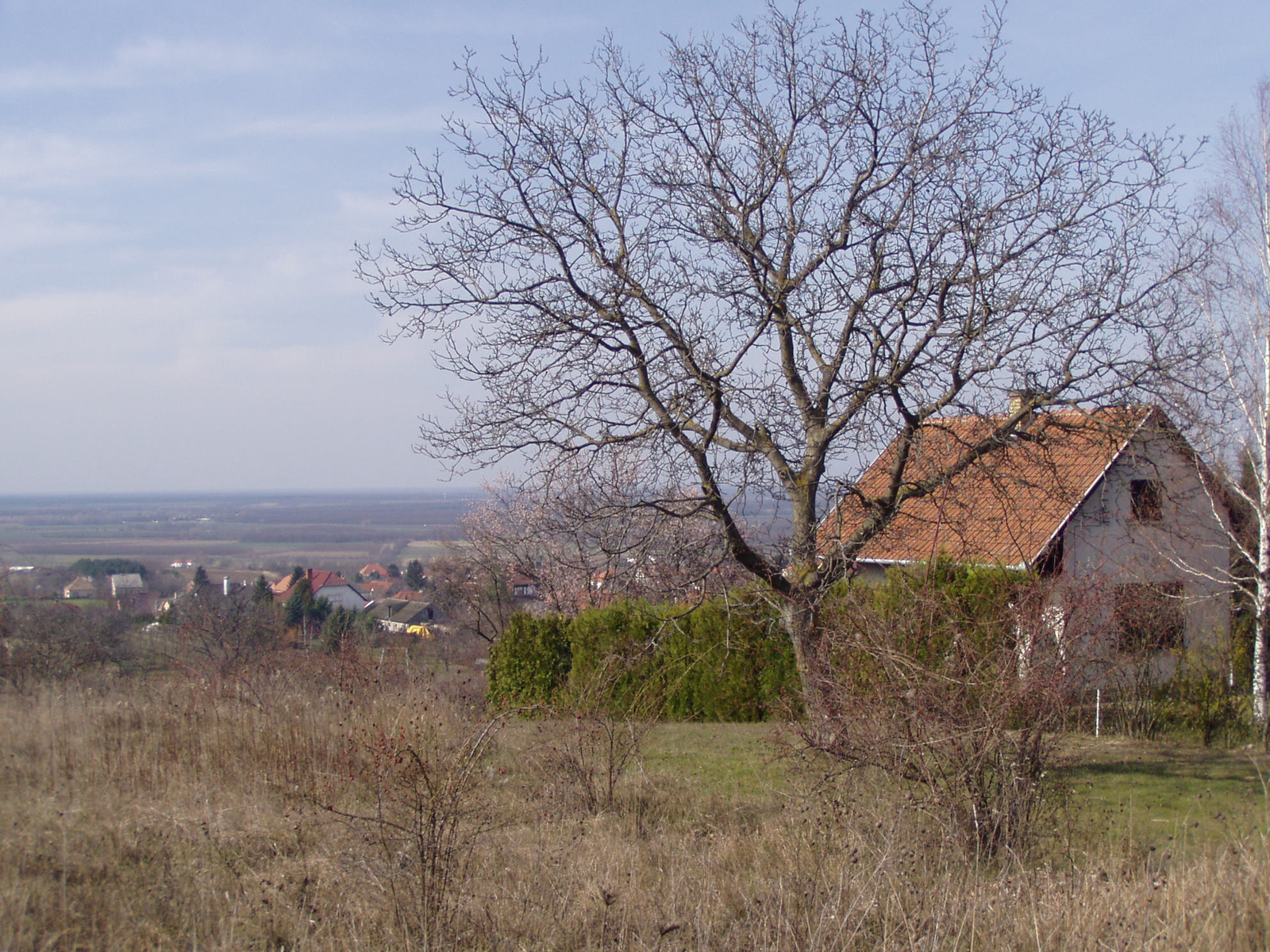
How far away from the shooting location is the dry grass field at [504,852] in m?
3.73

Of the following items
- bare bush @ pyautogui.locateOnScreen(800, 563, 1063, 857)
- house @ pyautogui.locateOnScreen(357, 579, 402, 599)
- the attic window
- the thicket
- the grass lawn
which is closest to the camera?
bare bush @ pyautogui.locateOnScreen(800, 563, 1063, 857)

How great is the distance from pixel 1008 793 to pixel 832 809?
91cm

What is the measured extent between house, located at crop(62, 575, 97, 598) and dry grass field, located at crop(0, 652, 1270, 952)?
37.2 ft

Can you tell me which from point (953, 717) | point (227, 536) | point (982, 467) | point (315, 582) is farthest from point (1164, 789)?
point (227, 536)

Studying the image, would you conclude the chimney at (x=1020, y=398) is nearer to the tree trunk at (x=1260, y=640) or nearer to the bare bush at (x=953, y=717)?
the bare bush at (x=953, y=717)

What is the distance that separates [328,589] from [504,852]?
22342mm

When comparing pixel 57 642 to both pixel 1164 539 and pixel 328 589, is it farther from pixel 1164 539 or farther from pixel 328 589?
pixel 1164 539

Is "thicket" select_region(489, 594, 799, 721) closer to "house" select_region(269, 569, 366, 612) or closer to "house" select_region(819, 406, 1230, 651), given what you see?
"house" select_region(819, 406, 1230, 651)

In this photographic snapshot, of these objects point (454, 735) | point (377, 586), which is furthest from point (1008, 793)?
point (377, 586)

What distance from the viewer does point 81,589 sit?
18812 mm

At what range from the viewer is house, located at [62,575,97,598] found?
693 inches

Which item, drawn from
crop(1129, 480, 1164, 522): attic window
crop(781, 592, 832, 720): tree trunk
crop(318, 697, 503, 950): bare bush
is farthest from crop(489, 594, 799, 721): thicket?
crop(318, 697, 503, 950): bare bush

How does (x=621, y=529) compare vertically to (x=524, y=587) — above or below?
above

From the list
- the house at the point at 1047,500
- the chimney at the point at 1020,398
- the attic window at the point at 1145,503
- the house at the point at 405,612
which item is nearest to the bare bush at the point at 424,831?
the house at the point at 1047,500
